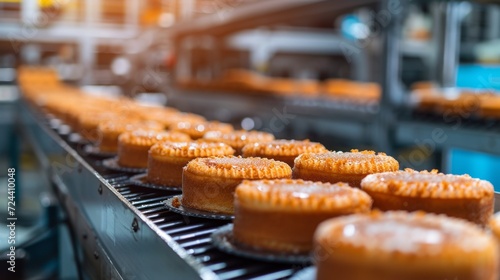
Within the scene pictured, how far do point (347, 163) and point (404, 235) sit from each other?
2.04ft

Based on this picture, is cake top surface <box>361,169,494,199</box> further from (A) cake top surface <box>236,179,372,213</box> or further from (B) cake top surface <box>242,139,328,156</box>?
(B) cake top surface <box>242,139,328,156</box>

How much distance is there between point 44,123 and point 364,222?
11.1 ft

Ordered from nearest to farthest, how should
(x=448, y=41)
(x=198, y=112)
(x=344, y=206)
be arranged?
1. (x=344, y=206)
2. (x=448, y=41)
3. (x=198, y=112)

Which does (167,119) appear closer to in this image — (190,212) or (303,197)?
(190,212)

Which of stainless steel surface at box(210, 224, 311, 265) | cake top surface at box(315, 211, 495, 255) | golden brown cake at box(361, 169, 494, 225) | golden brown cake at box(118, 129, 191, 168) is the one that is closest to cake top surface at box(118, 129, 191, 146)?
golden brown cake at box(118, 129, 191, 168)

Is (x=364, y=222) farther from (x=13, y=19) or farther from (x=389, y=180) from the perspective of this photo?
(x=13, y=19)

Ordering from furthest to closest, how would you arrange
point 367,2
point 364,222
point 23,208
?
1. point 23,208
2. point 367,2
3. point 364,222

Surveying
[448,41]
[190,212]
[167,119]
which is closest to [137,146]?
[190,212]

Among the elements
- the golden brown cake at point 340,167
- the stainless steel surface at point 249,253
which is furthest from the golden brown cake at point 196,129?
the stainless steel surface at point 249,253

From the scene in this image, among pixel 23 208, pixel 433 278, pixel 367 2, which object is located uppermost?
pixel 367 2

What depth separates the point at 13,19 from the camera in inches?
409

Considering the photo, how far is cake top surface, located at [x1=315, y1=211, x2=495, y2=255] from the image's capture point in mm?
796

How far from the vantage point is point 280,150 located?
5.96 ft

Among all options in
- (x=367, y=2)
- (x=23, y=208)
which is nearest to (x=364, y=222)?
(x=367, y=2)
